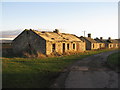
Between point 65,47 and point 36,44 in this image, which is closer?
point 36,44

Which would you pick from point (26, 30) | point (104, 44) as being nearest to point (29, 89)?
point (26, 30)

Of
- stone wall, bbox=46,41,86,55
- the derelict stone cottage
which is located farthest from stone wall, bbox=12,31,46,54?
stone wall, bbox=46,41,86,55

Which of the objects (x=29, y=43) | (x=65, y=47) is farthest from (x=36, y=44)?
(x=65, y=47)

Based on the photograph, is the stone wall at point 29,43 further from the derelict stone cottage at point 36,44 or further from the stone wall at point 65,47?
the stone wall at point 65,47

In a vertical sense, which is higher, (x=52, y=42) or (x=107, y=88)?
(x=52, y=42)

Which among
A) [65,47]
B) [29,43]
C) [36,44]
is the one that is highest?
[29,43]

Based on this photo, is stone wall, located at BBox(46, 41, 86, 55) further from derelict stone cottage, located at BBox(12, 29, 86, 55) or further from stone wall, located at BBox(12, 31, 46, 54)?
stone wall, located at BBox(12, 31, 46, 54)

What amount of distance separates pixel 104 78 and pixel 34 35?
15830 mm

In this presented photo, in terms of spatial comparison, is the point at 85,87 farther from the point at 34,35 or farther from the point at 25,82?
the point at 34,35

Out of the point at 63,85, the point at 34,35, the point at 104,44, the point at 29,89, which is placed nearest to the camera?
the point at 29,89

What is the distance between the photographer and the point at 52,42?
21438 mm

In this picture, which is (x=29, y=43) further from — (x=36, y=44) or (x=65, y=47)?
(x=65, y=47)

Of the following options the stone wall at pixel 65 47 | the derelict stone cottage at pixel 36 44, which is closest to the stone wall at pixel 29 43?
the derelict stone cottage at pixel 36 44

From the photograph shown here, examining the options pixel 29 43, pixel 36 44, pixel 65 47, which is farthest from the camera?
pixel 65 47
